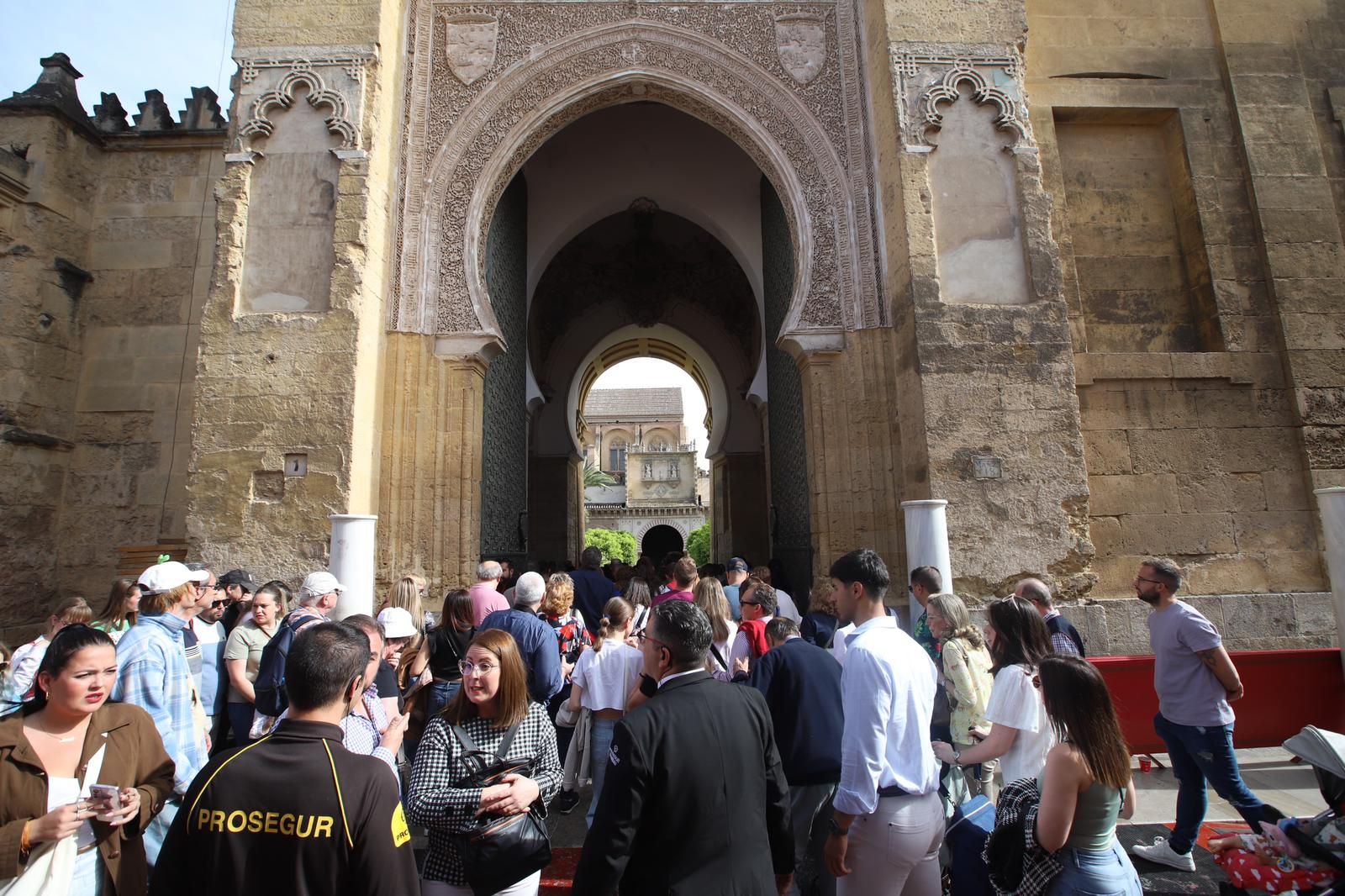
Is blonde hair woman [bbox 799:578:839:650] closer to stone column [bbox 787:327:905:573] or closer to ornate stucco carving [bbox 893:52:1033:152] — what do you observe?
stone column [bbox 787:327:905:573]

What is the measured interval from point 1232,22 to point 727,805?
8571 millimetres

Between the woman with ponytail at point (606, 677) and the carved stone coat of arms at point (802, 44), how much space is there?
5.44 metres

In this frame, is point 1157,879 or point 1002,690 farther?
point 1157,879

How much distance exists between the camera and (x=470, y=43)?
6.56 meters

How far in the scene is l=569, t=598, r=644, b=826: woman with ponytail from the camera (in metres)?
3.12

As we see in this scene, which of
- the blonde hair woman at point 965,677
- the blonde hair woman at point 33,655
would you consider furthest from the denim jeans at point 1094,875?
the blonde hair woman at point 33,655

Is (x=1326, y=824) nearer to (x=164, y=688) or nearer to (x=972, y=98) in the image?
(x=164, y=688)

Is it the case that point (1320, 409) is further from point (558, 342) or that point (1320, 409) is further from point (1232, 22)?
point (558, 342)

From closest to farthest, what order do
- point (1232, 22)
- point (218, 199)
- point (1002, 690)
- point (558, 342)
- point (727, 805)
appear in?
point (727, 805), point (1002, 690), point (218, 199), point (1232, 22), point (558, 342)

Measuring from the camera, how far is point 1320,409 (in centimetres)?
585

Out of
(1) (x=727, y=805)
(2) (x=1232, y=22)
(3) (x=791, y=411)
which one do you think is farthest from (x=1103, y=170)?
(1) (x=727, y=805)

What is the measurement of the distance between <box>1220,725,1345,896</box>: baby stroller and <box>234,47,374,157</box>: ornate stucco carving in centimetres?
622

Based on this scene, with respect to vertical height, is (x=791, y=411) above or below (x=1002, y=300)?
below

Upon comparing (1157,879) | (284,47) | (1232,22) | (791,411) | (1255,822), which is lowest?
(1157,879)
